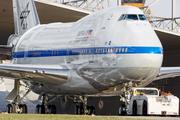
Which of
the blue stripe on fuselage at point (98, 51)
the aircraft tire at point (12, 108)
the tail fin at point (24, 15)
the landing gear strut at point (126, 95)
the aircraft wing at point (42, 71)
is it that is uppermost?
the tail fin at point (24, 15)

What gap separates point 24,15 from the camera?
33.1m

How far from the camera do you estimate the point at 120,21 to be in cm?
2117

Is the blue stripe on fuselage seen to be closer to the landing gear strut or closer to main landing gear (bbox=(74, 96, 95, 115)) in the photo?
the landing gear strut

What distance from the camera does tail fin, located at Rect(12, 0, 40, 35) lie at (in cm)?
3238

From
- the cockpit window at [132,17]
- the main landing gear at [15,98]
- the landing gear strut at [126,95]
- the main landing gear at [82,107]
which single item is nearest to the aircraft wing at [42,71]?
the main landing gear at [15,98]

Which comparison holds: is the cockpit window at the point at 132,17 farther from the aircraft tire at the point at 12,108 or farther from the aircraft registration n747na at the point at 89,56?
the aircraft tire at the point at 12,108

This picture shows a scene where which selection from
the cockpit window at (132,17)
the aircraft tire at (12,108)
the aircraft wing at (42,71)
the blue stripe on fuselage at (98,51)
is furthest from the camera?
the aircraft tire at (12,108)

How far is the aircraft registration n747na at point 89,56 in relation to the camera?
2009cm

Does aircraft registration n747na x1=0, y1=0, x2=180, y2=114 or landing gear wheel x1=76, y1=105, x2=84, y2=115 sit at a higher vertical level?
aircraft registration n747na x1=0, y1=0, x2=180, y2=114

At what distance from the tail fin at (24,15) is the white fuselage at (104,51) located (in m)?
6.74

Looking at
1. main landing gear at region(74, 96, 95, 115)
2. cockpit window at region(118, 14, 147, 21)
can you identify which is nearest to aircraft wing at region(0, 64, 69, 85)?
main landing gear at region(74, 96, 95, 115)

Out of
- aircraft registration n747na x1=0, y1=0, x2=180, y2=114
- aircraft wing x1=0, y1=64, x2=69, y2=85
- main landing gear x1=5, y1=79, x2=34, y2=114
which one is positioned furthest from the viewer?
main landing gear x1=5, y1=79, x2=34, y2=114

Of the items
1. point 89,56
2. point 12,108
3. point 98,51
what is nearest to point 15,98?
point 12,108

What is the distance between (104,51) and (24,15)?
557 inches
